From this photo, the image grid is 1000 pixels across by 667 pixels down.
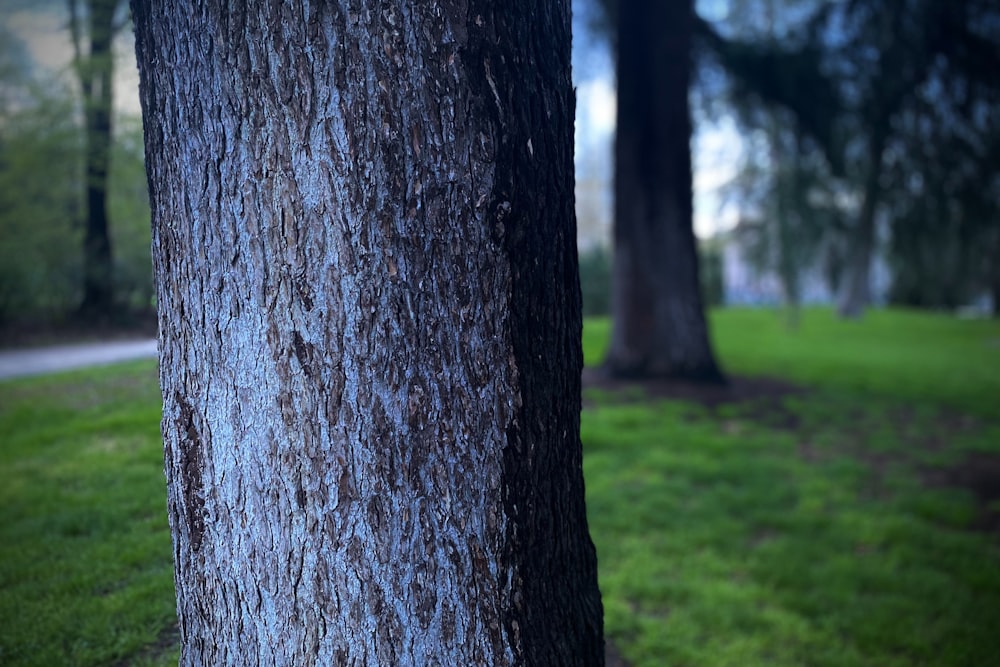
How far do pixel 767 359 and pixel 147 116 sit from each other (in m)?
10.2

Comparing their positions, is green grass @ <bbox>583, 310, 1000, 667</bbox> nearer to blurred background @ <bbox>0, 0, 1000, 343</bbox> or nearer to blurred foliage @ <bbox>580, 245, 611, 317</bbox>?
blurred background @ <bbox>0, 0, 1000, 343</bbox>

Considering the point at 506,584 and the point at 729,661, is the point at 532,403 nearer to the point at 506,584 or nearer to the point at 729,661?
the point at 506,584

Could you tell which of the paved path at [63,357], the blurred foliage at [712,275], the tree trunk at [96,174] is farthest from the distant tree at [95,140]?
the blurred foliage at [712,275]

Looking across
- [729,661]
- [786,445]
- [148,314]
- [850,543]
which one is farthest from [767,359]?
[148,314]

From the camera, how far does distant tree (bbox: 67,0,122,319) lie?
94.0 inches

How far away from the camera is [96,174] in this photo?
251 centimetres

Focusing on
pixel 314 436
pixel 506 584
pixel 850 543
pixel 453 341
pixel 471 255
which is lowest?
pixel 850 543

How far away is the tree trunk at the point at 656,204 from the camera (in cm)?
711

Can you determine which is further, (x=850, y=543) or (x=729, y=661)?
(x=850, y=543)

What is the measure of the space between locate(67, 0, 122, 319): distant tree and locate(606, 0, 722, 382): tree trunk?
18.2ft

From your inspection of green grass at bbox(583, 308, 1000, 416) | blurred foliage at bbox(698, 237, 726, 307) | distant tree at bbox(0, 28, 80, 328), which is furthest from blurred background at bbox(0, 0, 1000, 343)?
blurred foliage at bbox(698, 237, 726, 307)

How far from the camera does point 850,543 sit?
397cm

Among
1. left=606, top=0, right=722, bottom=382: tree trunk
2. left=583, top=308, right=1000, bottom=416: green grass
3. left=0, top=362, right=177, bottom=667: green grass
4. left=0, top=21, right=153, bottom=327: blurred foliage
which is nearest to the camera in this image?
left=0, top=362, right=177, bottom=667: green grass

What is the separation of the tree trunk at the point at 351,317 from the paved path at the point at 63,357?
47.1 inches
